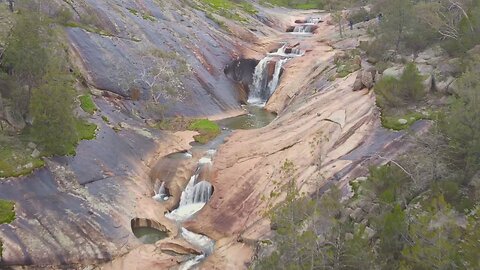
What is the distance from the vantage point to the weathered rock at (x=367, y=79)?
38.2 metres

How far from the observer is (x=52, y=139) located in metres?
33.1

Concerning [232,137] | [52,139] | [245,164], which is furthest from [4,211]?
[232,137]

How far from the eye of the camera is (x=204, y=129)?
46.2m

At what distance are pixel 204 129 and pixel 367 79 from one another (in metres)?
15.4

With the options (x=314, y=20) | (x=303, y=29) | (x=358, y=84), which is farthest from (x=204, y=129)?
(x=314, y=20)

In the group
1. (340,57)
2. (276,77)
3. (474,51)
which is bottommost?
(276,77)

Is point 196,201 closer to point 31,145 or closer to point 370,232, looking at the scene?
point 31,145

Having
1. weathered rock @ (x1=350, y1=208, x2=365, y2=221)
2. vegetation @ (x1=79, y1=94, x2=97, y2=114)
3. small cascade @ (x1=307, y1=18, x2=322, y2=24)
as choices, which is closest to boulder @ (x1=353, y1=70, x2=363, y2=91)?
weathered rock @ (x1=350, y1=208, x2=365, y2=221)

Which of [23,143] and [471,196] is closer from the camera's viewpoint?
[471,196]

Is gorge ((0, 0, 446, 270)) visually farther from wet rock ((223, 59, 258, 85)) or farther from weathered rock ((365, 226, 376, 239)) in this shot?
weathered rock ((365, 226, 376, 239))

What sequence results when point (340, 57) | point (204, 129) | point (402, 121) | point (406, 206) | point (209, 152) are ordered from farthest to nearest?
1. point (340, 57)
2. point (204, 129)
3. point (209, 152)
4. point (402, 121)
5. point (406, 206)

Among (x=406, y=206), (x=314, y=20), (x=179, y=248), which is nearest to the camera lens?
(x=406, y=206)

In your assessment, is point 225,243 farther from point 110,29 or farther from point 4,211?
point 110,29

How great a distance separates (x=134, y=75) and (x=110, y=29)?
792 centimetres
